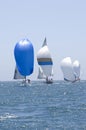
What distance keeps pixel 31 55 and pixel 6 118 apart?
7042 cm

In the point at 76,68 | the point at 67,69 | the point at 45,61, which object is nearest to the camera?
the point at 45,61

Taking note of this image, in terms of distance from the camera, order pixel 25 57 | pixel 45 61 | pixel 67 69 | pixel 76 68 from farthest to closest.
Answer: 1. pixel 76 68
2. pixel 67 69
3. pixel 45 61
4. pixel 25 57

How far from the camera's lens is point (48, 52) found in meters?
142

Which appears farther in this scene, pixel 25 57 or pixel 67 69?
pixel 67 69

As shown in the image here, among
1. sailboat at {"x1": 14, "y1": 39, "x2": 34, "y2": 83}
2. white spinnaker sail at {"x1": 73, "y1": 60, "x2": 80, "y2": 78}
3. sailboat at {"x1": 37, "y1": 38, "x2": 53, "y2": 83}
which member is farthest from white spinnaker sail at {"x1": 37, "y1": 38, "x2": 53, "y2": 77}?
white spinnaker sail at {"x1": 73, "y1": 60, "x2": 80, "y2": 78}

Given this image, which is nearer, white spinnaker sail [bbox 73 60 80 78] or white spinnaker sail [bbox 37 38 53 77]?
white spinnaker sail [bbox 37 38 53 77]

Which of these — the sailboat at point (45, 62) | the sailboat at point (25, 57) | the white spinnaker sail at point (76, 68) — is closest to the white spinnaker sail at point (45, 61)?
the sailboat at point (45, 62)

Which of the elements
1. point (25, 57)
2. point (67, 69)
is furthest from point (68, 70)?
point (25, 57)

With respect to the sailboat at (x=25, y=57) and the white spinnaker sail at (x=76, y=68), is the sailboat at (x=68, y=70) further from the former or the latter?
the sailboat at (x=25, y=57)

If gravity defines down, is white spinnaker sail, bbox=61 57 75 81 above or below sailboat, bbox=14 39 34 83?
below

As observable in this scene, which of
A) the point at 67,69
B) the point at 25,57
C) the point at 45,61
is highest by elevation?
the point at 25,57

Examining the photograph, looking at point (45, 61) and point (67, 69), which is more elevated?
point (45, 61)

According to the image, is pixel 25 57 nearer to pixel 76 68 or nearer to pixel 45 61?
pixel 45 61

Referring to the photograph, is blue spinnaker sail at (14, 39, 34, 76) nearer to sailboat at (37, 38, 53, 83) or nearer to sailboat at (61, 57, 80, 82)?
sailboat at (37, 38, 53, 83)
